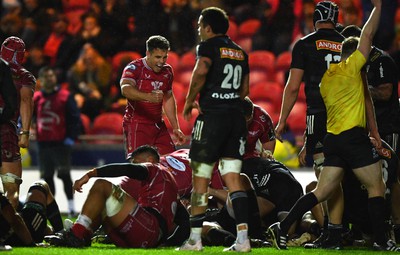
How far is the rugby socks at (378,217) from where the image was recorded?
9.32 metres

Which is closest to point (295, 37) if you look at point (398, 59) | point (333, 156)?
point (398, 59)

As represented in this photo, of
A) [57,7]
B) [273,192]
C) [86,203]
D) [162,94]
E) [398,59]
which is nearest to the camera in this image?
[86,203]

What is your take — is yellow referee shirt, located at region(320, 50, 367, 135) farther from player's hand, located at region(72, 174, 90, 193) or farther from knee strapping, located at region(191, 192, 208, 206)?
player's hand, located at region(72, 174, 90, 193)

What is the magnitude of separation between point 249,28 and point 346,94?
10404mm

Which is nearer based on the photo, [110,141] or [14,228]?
[14,228]

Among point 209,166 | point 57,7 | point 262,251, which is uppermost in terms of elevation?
point 57,7

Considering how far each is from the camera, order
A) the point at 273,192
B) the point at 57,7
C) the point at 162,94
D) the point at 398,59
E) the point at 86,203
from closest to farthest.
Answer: the point at 86,203
the point at 273,192
the point at 162,94
the point at 398,59
the point at 57,7

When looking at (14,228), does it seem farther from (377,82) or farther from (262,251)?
(377,82)

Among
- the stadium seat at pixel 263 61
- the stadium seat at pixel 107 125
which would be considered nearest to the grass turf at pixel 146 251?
the stadium seat at pixel 107 125

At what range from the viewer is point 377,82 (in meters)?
10.7

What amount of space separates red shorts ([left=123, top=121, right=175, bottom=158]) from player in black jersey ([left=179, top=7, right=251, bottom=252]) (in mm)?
2674

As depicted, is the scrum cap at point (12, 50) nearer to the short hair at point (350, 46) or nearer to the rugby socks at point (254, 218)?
the rugby socks at point (254, 218)

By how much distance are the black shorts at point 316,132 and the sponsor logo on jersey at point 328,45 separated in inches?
24.2

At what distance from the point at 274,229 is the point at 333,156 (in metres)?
0.81
